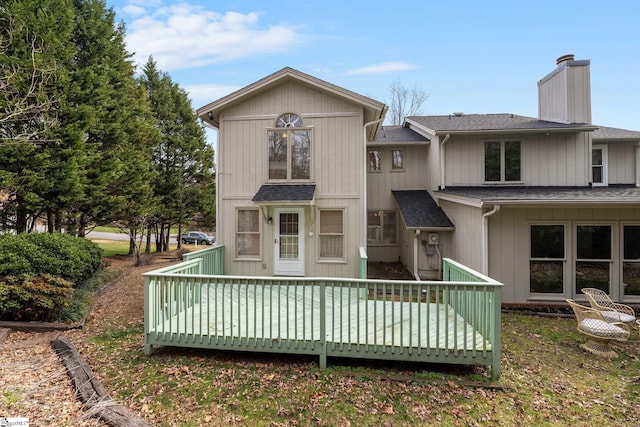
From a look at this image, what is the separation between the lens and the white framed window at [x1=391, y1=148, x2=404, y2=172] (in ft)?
41.1

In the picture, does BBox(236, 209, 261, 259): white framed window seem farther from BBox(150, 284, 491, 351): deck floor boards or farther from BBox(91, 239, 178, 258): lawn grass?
BBox(91, 239, 178, 258): lawn grass

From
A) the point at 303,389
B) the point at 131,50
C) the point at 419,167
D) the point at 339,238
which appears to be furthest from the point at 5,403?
Result: the point at 131,50

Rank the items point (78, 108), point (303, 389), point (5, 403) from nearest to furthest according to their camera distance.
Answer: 1. point (5, 403)
2. point (303, 389)
3. point (78, 108)

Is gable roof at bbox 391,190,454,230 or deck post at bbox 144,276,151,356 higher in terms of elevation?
gable roof at bbox 391,190,454,230

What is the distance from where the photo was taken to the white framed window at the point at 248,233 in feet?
29.1

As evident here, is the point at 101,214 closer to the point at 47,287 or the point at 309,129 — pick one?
the point at 47,287

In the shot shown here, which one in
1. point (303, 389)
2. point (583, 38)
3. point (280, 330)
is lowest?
point (303, 389)

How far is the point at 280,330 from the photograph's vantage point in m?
4.71

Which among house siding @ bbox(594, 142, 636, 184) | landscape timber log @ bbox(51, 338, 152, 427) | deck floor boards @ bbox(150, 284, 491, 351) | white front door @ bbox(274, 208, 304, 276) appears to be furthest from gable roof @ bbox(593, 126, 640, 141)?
landscape timber log @ bbox(51, 338, 152, 427)

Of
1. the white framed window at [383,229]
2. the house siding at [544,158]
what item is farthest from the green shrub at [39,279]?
the house siding at [544,158]

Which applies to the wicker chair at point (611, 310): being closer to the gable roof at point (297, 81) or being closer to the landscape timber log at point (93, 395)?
the gable roof at point (297, 81)

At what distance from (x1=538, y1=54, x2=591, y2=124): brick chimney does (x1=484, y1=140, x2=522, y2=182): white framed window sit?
2.04 metres

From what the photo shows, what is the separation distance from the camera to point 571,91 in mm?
10062

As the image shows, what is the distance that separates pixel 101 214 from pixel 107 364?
33.0ft
